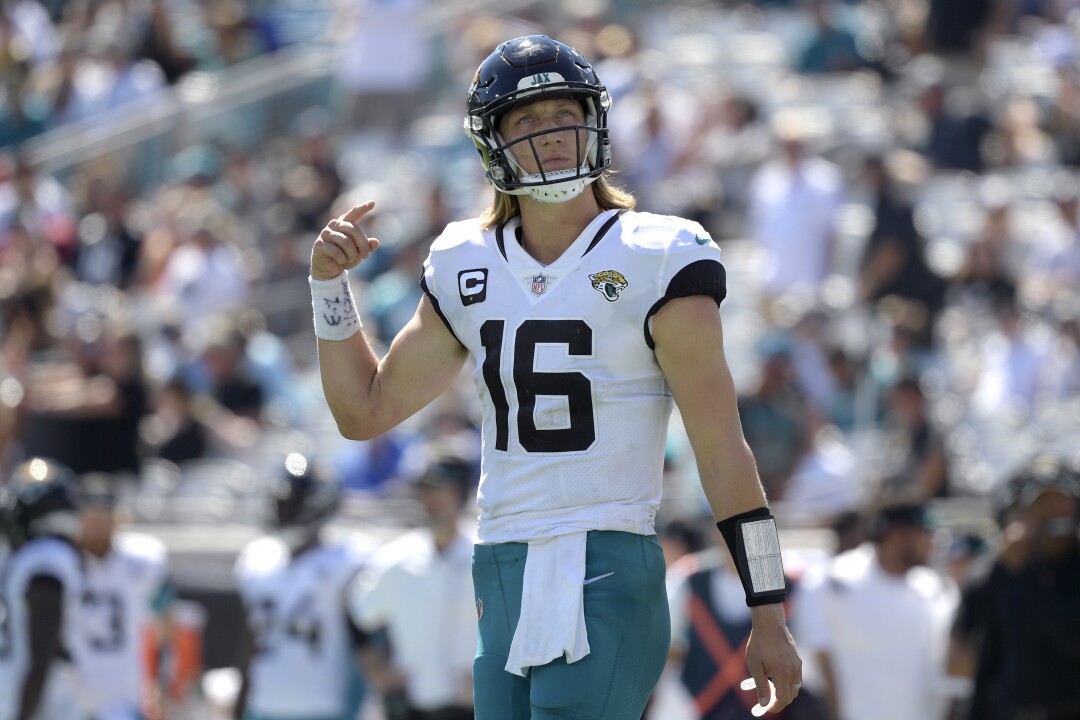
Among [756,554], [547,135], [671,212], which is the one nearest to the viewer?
[756,554]

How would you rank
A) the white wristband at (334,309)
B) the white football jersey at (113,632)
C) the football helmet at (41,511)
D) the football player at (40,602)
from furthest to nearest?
the white football jersey at (113,632)
the football helmet at (41,511)
the football player at (40,602)
the white wristband at (334,309)

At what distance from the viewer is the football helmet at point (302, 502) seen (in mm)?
8641

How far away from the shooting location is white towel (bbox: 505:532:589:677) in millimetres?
4090

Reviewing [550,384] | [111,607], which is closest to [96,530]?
[111,607]

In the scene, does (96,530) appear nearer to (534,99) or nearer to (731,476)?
(534,99)

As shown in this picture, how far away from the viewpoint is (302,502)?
340 inches

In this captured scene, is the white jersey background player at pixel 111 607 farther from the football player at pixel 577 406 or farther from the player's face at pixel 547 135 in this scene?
the player's face at pixel 547 135

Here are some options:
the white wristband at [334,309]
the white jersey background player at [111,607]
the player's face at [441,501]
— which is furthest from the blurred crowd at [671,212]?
the white wristband at [334,309]

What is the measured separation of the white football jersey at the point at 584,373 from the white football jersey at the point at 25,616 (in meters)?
4.21

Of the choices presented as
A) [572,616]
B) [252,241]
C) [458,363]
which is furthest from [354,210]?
[252,241]

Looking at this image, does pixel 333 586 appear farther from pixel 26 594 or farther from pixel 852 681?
pixel 852 681

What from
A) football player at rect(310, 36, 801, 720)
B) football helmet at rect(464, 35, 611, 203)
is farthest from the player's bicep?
football helmet at rect(464, 35, 611, 203)

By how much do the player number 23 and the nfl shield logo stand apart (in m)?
0.07

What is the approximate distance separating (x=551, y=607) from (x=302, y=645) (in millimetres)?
4540
